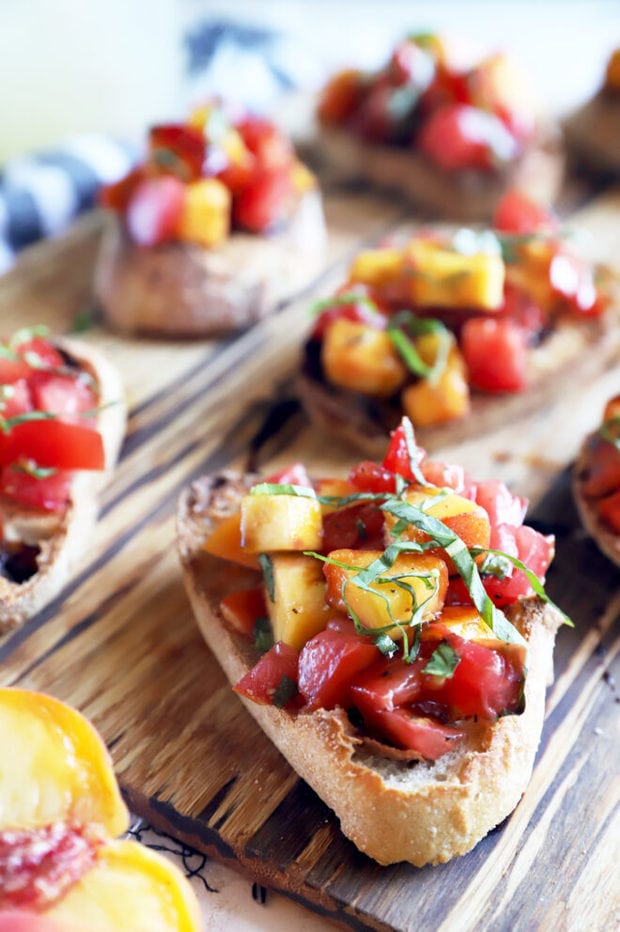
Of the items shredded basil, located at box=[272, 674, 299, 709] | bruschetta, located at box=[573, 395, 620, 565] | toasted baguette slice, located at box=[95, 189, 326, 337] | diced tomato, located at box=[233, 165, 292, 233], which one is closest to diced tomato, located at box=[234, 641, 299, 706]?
shredded basil, located at box=[272, 674, 299, 709]

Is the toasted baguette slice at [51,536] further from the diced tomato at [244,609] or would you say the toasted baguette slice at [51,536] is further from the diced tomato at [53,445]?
the diced tomato at [244,609]

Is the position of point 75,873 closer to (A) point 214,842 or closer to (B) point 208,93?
(A) point 214,842

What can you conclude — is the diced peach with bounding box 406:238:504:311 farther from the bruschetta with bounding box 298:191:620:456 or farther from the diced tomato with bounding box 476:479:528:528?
the diced tomato with bounding box 476:479:528:528

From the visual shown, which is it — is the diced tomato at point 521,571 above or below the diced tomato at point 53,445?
above

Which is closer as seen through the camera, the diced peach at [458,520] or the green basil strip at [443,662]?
the green basil strip at [443,662]

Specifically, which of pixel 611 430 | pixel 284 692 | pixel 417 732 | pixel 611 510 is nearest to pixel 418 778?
pixel 417 732

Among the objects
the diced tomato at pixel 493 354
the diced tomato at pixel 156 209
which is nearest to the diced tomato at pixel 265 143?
the diced tomato at pixel 156 209

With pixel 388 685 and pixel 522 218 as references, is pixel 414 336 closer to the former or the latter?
pixel 522 218
